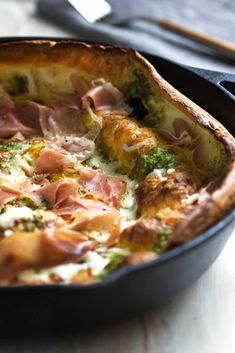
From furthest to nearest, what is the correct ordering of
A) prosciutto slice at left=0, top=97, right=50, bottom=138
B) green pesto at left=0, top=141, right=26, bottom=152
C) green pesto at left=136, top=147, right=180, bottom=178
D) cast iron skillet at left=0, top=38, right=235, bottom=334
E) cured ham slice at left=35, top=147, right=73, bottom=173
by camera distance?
1. prosciutto slice at left=0, top=97, right=50, bottom=138
2. green pesto at left=0, top=141, right=26, bottom=152
3. cured ham slice at left=35, top=147, right=73, bottom=173
4. green pesto at left=136, top=147, right=180, bottom=178
5. cast iron skillet at left=0, top=38, right=235, bottom=334

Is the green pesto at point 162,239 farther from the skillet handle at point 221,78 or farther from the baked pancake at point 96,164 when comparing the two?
the skillet handle at point 221,78

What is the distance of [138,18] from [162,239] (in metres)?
3.18

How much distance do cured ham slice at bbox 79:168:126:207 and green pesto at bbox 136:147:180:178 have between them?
0.12 metres

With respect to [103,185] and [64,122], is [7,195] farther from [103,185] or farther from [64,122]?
[64,122]

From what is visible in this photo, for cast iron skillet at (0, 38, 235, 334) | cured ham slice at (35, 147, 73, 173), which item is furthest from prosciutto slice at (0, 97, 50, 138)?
cast iron skillet at (0, 38, 235, 334)

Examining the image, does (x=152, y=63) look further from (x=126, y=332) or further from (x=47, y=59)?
(x=126, y=332)

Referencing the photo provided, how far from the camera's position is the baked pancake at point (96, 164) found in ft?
8.45

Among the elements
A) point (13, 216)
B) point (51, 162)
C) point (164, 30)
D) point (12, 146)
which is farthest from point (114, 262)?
point (164, 30)

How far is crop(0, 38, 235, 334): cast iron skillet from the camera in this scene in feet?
7.36

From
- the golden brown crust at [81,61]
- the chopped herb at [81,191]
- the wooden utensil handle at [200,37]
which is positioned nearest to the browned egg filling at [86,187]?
the chopped herb at [81,191]

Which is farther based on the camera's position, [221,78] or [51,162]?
[221,78]

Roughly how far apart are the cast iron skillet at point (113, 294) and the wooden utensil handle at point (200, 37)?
247cm

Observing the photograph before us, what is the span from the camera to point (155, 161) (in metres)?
3.23

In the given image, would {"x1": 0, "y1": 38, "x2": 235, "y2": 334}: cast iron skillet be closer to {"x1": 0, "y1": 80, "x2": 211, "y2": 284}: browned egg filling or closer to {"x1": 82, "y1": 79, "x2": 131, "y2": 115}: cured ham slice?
{"x1": 0, "y1": 80, "x2": 211, "y2": 284}: browned egg filling
